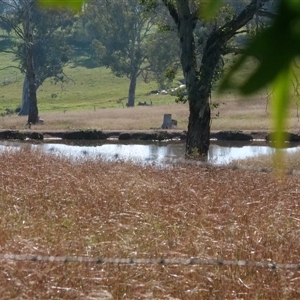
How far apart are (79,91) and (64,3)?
69846mm

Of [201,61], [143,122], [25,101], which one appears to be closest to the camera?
[201,61]

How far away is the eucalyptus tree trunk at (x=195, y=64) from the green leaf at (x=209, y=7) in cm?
1569

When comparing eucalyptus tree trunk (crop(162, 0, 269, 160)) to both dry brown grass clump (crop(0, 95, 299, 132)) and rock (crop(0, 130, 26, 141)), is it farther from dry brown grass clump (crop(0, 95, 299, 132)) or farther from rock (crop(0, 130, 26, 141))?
dry brown grass clump (crop(0, 95, 299, 132))

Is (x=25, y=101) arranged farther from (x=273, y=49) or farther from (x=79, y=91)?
(x=273, y=49)

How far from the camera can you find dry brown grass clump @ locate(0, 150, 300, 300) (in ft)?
14.7

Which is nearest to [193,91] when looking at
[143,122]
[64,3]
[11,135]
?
[11,135]

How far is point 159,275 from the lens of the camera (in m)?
4.71

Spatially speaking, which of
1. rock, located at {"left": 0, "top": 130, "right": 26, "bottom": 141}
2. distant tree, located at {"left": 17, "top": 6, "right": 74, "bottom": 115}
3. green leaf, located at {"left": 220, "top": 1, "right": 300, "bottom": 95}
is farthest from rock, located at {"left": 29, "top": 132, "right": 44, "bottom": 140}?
green leaf, located at {"left": 220, "top": 1, "right": 300, "bottom": 95}

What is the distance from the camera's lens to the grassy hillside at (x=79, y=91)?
2470 inches

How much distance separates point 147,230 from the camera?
5.96 meters

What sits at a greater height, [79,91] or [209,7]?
[79,91]

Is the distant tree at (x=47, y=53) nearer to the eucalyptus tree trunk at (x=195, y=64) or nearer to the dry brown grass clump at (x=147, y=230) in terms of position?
the eucalyptus tree trunk at (x=195, y=64)

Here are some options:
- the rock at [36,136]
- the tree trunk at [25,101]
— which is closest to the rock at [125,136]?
the rock at [36,136]

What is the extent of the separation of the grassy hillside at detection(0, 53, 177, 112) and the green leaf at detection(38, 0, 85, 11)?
190 feet
